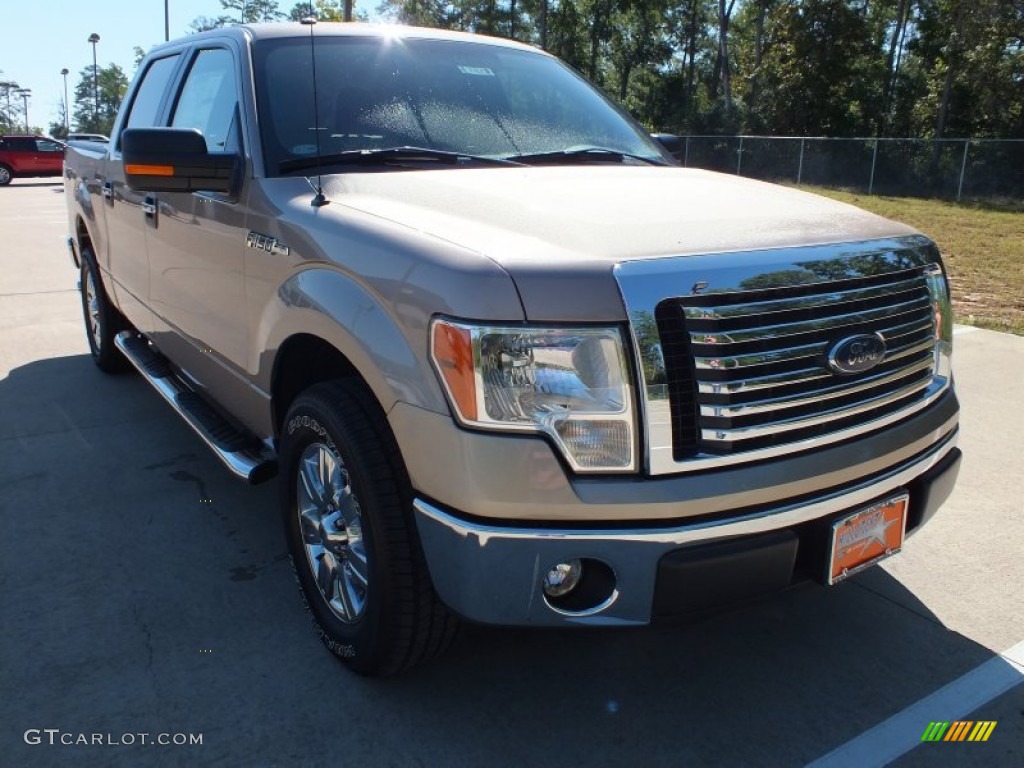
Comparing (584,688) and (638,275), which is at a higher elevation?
(638,275)

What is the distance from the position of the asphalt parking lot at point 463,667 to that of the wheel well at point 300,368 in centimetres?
72

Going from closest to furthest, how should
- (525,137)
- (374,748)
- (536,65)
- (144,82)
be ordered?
1. (374,748)
2. (525,137)
3. (536,65)
4. (144,82)

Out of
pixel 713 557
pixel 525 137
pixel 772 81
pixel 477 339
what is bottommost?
pixel 713 557

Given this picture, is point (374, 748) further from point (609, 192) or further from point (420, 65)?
point (420, 65)

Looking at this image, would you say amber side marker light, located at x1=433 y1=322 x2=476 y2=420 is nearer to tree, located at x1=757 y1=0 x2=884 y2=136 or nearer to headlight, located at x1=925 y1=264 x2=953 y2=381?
headlight, located at x1=925 y1=264 x2=953 y2=381

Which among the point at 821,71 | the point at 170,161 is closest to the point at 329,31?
the point at 170,161

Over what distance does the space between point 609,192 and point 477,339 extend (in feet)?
3.23

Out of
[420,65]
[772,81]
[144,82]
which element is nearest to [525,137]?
A: [420,65]

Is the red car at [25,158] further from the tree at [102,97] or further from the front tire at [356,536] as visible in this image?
the tree at [102,97]

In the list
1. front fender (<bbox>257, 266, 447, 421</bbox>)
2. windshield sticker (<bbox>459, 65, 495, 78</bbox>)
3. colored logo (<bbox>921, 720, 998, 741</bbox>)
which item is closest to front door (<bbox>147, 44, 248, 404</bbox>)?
front fender (<bbox>257, 266, 447, 421</bbox>)

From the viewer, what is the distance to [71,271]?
10328mm

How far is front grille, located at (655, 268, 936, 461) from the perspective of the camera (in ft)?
6.98

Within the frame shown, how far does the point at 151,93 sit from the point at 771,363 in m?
3.91

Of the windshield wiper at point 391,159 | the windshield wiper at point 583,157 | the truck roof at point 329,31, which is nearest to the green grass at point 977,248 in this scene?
the windshield wiper at point 583,157
